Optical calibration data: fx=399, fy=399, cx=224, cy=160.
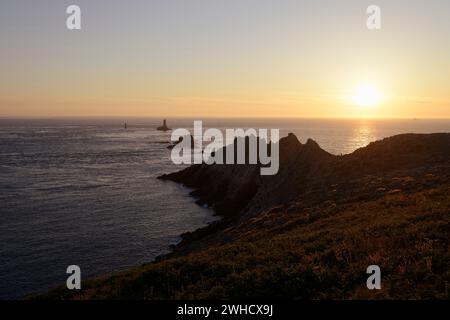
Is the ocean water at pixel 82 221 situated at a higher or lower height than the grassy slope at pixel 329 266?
lower

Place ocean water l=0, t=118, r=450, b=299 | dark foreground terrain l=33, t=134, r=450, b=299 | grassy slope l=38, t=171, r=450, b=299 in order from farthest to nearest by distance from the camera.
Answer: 1. ocean water l=0, t=118, r=450, b=299
2. dark foreground terrain l=33, t=134, r=450, b=299
3. grassy slope l=38, t=171, r=450, b=299

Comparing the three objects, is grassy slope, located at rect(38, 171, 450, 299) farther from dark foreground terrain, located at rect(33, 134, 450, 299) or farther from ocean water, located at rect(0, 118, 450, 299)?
ocean water, located at rect(0, 118, 450, 299)

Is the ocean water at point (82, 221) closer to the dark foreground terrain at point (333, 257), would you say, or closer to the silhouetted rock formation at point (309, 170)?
the silhouetted rock formation at point (309, 170)

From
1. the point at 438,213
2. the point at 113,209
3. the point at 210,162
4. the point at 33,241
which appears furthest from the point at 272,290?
the point at 210,162

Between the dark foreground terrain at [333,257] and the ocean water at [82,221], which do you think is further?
the ocean water at [82,221]

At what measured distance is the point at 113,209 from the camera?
61.2m

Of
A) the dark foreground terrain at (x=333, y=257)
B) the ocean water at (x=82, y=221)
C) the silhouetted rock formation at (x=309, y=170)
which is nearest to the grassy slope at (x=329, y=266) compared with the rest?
the dark foreground terrain at (x=333, y=257)

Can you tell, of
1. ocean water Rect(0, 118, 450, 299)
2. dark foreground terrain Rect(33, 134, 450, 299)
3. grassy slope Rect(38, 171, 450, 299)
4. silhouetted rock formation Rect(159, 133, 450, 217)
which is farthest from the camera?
silhouetted rock formation Rect(159, 133, 450, 217)

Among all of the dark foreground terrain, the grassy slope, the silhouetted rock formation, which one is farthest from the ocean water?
the grassy slope

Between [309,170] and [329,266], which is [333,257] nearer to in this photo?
[329,266]
